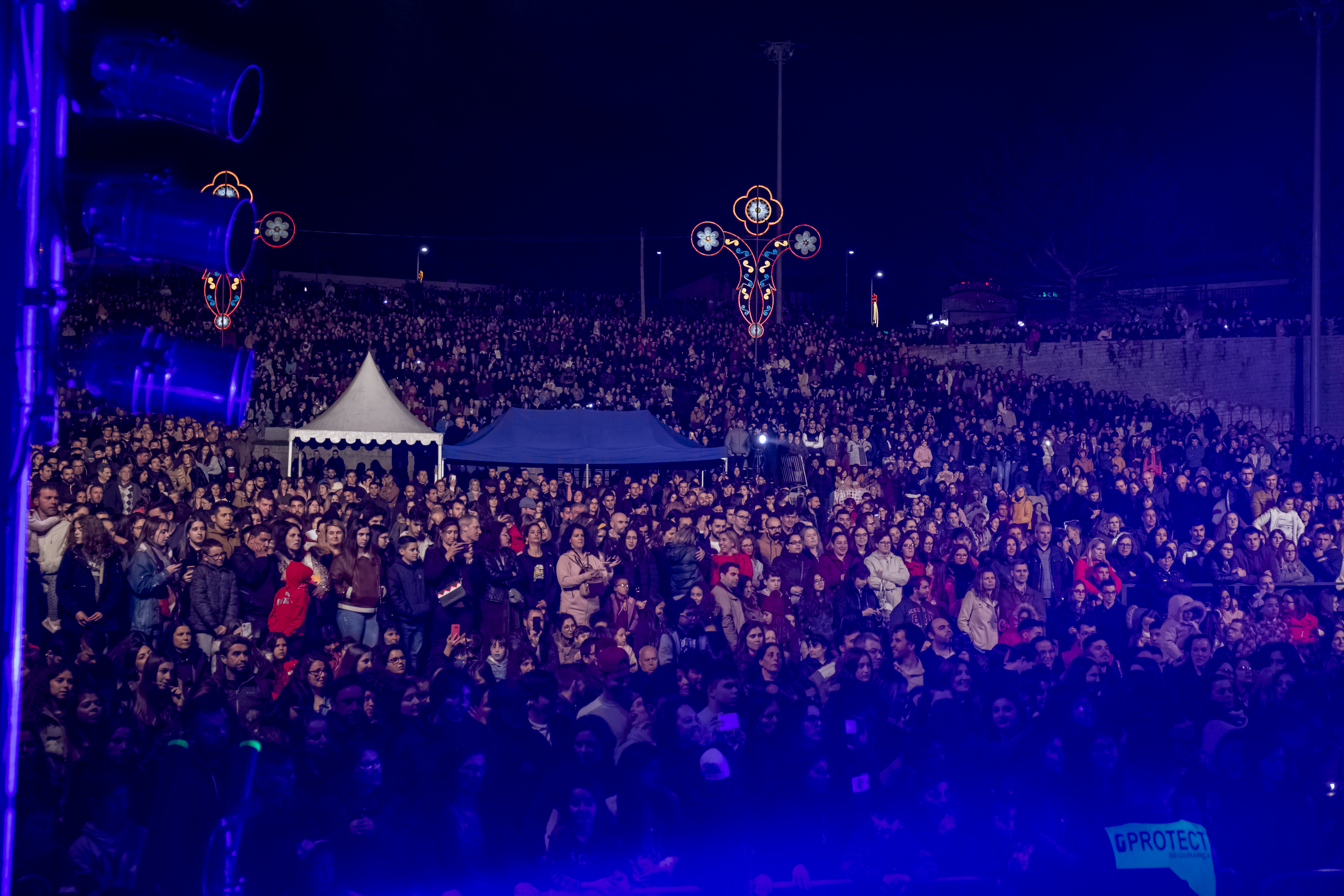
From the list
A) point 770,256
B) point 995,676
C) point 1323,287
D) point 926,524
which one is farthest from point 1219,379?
point 995,676

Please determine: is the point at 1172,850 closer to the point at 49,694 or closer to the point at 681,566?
the point at 681,566

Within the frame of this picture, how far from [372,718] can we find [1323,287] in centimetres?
3065

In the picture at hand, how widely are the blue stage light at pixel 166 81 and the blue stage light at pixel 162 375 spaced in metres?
0.56

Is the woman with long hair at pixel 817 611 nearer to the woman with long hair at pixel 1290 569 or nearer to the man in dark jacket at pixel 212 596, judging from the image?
the man in dark jacket at pixel 212 596

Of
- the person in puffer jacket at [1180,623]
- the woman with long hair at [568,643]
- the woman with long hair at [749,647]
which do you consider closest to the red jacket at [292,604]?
the woman with long hair at [568,643]

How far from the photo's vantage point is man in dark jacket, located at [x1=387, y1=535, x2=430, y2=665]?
741 cm

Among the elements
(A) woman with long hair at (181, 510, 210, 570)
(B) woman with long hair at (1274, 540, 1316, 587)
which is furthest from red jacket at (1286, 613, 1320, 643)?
(A) woman with long hair at (181, 510, 210, 570)

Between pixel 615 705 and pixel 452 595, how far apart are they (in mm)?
1975

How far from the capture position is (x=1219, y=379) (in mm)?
25969

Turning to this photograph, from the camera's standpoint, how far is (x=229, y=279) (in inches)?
714

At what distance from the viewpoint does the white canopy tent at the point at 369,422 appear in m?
14.1

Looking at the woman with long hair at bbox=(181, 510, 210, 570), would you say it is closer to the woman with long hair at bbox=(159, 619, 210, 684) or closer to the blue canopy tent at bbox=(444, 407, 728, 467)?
the woman with long hair at bbox=(159, 619, 210, 684)

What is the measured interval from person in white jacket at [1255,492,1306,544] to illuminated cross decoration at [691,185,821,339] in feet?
31.5

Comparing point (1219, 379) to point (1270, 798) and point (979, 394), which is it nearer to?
point (979, 394)
